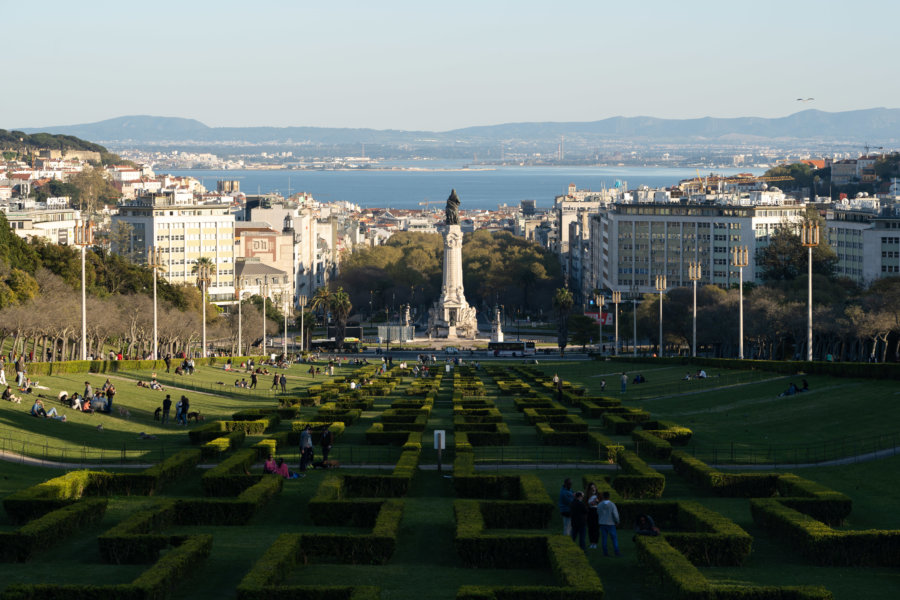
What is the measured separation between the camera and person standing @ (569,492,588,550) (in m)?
25.3

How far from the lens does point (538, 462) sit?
38188 mm

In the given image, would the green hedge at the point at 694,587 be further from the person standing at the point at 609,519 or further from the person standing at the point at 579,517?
the person standing at the point at 579,517

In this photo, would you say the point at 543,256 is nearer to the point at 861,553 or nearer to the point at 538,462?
the point at 538,462

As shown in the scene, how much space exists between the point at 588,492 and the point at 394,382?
160 ft

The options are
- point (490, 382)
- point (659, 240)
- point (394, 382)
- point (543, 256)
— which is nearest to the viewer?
point (394, 382)

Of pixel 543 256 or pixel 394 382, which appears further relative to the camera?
pixel 543 256

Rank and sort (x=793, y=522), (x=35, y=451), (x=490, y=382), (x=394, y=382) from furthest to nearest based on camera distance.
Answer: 1. (x=490, y=382)
2. (x=394, y=382)
3. (x=35, y=451)
4. (x=793, y=522)

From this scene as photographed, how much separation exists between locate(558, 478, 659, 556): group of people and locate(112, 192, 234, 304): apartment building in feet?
441

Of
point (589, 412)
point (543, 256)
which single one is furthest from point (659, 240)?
point (589, 412)

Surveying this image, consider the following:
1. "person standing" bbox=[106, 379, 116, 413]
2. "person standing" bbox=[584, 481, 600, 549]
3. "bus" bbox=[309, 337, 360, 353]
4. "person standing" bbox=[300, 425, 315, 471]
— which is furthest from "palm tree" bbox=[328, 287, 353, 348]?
"person standing" bbox=[584, 481, 600, 549]

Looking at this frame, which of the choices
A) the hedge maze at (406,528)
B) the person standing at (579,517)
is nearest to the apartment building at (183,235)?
the hedge maze at (406,528)

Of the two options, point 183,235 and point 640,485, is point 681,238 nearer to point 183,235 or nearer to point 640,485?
point 183,235

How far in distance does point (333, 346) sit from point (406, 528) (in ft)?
347

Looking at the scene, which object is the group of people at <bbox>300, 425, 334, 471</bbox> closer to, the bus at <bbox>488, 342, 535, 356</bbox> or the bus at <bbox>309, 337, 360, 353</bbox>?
the bus at <bbox>488, 342, 535, 356</bbox>
